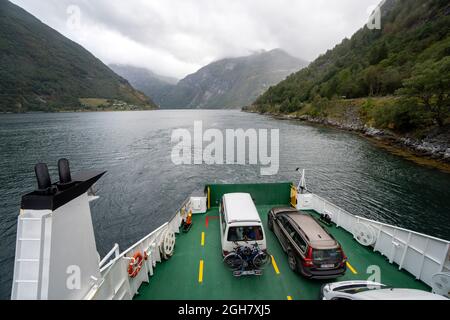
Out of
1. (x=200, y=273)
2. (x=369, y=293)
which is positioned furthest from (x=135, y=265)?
(x=369, y=293)

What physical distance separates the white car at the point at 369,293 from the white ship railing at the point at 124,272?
17.3ft

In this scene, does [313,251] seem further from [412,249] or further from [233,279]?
[412,249]

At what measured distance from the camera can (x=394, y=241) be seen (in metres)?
7.53

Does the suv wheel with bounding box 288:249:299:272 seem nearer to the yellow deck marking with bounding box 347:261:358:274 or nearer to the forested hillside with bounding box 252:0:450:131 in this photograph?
the yellow deck marking with bounding box 347:261:358:274

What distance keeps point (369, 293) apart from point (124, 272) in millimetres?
5824

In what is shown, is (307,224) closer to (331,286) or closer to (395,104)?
(331,286)

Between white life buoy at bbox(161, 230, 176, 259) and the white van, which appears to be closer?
the white van

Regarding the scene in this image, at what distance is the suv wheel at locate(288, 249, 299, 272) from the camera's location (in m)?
6.95

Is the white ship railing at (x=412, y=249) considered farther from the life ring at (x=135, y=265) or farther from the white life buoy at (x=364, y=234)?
the life ring at (x=135, y=265)

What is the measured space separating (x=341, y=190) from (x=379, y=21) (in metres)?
155

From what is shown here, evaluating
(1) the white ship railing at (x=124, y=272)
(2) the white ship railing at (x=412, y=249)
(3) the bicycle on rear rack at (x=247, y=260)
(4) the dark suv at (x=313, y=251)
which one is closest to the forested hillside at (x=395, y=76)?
(2) the white ship railing at (x=412, y=249)

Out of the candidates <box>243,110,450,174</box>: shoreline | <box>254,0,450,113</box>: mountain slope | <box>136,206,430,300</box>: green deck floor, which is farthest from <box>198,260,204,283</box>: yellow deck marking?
<box>254,0,450,113</box>: mountain slope

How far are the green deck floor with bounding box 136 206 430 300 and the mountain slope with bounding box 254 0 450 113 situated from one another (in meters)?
47.4
